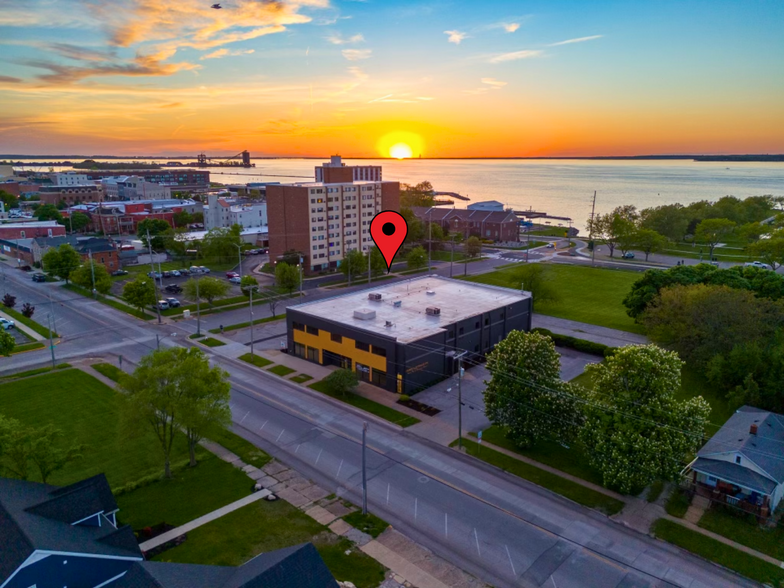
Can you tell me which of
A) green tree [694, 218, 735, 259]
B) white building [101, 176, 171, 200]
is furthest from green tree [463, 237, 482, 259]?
white building [101, 176, 171, 200]

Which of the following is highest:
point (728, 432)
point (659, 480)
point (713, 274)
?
point (713, 274)

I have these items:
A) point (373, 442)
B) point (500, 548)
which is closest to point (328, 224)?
Result: point (373, 442)

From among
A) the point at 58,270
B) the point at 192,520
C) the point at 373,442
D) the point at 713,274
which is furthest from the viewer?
the point at 58,270

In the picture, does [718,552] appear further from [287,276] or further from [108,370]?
[287,276]

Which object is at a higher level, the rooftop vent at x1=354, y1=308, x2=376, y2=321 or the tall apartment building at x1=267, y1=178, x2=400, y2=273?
the tall apartment building at x1=267, y1=178, x2=400, y2=273

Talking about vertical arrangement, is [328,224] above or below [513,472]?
above

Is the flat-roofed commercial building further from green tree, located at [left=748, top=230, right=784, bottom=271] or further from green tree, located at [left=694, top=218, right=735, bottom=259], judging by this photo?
green tree, located at [left=694, top=218, right=735, bottom=259]

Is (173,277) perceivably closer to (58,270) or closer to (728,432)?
(58,270)

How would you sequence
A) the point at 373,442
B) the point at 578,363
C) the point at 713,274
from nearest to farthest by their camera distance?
the point at 373,442 → the point at 578,363 → the point at 713,274
